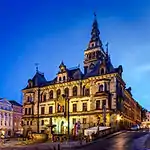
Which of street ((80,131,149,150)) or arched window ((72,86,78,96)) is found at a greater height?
arched window ((72,86,78,96))

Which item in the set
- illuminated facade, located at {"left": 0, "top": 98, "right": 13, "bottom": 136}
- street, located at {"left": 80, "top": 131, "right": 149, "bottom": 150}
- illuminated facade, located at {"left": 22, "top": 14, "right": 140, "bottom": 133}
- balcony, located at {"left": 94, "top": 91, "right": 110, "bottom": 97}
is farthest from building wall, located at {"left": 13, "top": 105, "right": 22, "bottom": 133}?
street, located at {"left": 80, "top": 131, "right": 149, "bottom": 150}

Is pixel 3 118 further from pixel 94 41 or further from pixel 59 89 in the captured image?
pixel 94 41

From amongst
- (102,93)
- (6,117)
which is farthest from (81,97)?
(6,117)

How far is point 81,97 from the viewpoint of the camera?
2559 inches

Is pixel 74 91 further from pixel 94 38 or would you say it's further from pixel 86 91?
pixel 94 38

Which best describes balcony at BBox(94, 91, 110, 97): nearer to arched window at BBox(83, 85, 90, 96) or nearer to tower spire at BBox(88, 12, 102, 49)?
arched window at BBox(83, 85, 90, 96)

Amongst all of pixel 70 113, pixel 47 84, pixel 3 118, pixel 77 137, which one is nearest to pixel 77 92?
pixel 70 113

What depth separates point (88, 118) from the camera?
62.1 meters

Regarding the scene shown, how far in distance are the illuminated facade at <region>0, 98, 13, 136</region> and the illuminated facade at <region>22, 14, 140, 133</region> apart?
19917 millimetres

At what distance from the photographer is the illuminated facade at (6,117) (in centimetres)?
9162

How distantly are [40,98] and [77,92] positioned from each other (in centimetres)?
1290

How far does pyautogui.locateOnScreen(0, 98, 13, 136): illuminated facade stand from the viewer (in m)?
91.6

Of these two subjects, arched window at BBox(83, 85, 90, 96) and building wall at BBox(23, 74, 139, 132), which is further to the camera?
arched window at BBox(83, 85, 90, 96)

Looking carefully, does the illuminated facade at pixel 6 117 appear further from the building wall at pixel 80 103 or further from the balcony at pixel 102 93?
the balcony at pixel 102 93
